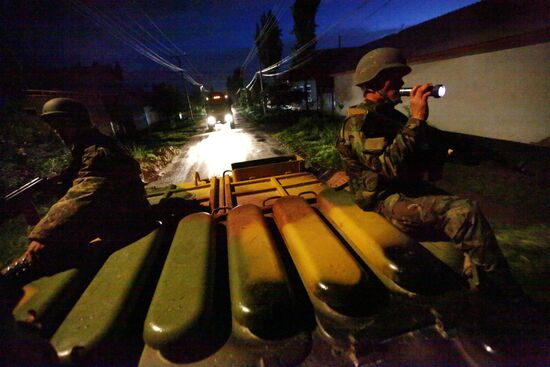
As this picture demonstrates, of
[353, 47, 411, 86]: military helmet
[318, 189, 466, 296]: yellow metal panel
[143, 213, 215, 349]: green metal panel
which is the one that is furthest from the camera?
[353, 47, 411, 86]: military helmet

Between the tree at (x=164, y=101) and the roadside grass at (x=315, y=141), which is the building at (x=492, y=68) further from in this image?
the tree at (x=164, y=101)

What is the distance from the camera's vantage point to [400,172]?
228 cm

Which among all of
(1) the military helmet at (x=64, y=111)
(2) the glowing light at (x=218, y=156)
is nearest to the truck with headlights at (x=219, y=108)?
(2) the glowing light at (x=218, y=156)

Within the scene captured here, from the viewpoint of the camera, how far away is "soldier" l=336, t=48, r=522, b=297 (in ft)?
6.13

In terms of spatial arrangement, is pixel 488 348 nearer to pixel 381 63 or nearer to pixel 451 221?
pixel 451 221

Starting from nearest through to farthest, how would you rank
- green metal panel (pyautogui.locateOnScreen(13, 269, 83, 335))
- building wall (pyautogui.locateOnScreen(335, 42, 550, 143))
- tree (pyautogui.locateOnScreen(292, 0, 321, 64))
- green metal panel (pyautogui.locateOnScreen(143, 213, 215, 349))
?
green metal panel (pyautogui.locateOnScreen(143, 213, 215, 349))
green metal panel (pyautogui.locateOnScreen(13, 269, 83, 335))
building wall (pyautogui.locateOnScreen(335, 42, 550, 143))
tree (pyautogui.locateOnScreen(292, 0, 321, 64))

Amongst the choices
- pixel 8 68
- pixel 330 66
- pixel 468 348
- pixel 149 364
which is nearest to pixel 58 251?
pixel 149 364

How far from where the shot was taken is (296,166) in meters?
4.57

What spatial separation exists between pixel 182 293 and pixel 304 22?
34.7m

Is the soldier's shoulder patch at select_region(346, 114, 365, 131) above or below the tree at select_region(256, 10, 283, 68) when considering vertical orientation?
below

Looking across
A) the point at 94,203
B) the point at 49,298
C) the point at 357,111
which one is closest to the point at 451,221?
the point at 357,111

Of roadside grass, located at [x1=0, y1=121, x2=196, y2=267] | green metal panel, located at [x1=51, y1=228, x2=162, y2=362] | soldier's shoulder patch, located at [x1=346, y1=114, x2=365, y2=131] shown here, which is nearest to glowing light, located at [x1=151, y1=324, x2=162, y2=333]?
green metal panel, located at [x1=51, y1=228, x2=162, y2=362]

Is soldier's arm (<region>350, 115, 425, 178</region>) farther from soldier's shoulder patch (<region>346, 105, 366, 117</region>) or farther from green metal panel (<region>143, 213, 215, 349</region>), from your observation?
green metal panel (<region>143, 213, 215, 349</region>)

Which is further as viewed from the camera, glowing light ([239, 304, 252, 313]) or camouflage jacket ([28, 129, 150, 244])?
camouflage jacket ([28, 129, 150, 244])
